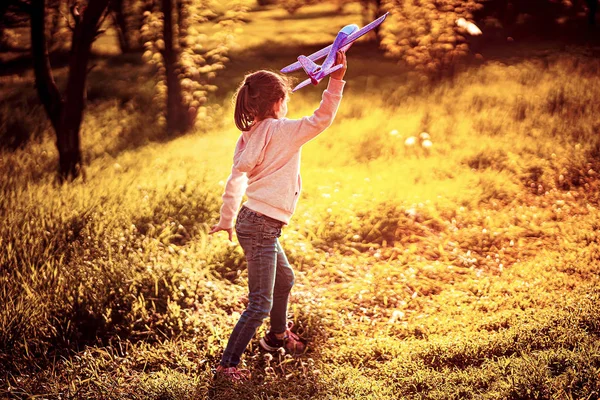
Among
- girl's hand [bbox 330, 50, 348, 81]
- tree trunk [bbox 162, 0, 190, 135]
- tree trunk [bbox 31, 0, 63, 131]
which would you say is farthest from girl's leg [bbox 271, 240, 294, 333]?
tree trunk [bbox 162, 0, 190, 135]

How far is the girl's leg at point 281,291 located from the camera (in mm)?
3307

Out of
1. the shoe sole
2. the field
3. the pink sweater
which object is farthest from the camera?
the shoe sole

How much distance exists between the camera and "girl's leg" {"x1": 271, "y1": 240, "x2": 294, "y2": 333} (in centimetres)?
331

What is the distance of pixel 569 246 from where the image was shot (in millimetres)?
4723

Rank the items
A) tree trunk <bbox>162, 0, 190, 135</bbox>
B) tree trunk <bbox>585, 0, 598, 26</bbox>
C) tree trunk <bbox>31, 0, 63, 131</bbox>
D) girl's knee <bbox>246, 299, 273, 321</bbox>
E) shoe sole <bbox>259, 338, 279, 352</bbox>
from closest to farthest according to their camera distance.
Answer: girl's knee <bbox>246, 299, 273, 321</bbox> → shoe sole <bbox>259, 338, 279, 352</bbox> → tree trunk <bbox>31, 0, 63, 131</bbox> → tree trunk <bbox>162, 0, 190, 135</bbox> → tree trunk <bbox>585, 0, 598, 26</bbox>

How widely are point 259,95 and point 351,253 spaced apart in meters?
2.46

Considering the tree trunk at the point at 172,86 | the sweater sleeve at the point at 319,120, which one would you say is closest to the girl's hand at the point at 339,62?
the sweater sleeve at the point at 319,120

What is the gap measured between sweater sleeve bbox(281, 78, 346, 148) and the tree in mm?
3487

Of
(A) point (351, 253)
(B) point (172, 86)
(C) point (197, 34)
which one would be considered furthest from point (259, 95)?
(B) point (172, 86)

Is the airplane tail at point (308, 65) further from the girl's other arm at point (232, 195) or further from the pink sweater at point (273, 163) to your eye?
the girl's other arm at point (232, 195)

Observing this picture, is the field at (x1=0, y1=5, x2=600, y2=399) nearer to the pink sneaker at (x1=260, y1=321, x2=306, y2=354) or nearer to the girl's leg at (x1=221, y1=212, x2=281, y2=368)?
the pink sneaker at (x1=260, y1=321, x2=306, y2=354)

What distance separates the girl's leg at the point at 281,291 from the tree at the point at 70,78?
312cm

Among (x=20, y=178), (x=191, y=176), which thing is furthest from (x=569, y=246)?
(x=20, y=178)

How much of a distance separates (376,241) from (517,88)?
4146 millimetres
